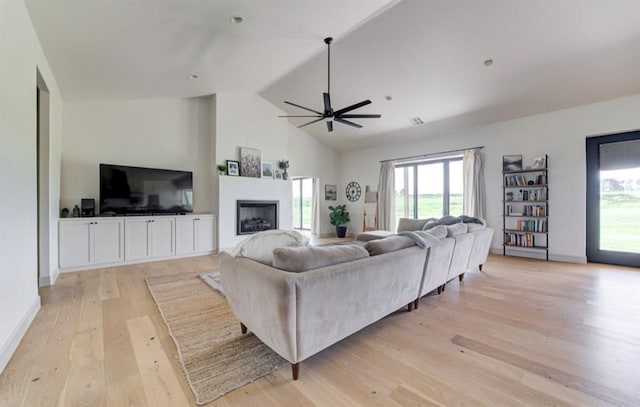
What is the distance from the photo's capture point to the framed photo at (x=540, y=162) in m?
5.09

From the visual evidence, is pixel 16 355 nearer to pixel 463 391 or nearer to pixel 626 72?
pixel 463 391

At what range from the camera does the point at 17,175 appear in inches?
86.1

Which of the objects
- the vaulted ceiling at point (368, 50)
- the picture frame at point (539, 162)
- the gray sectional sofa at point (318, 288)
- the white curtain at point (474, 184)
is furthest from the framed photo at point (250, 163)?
the picture frame at point (539, 162)

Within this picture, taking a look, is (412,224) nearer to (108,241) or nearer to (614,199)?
(614,199)

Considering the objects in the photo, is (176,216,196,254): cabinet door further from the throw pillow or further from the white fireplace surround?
the throw pillow

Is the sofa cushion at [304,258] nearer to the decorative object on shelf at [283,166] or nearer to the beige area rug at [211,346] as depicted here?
the beige area rug at [211,346]

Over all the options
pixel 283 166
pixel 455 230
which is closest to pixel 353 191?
pixel 283 166

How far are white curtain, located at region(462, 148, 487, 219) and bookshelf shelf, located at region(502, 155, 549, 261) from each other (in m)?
0.40

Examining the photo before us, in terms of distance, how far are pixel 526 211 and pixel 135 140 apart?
7.83 meters

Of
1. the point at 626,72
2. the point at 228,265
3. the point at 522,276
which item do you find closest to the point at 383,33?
the point at 626,72

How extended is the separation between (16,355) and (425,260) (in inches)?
134

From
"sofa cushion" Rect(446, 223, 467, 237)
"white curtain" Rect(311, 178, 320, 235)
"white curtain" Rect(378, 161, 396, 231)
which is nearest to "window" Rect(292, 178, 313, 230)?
"white curtain" Rect(311, 178, 320, 235)

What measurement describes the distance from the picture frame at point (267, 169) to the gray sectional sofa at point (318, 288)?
4.46m

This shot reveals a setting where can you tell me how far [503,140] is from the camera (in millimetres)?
5629
